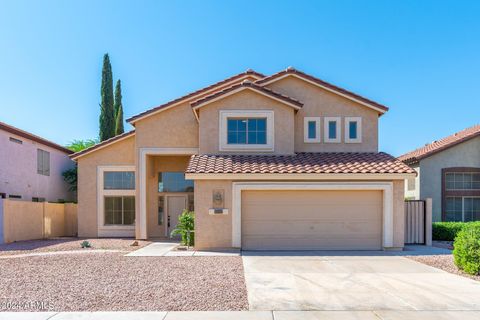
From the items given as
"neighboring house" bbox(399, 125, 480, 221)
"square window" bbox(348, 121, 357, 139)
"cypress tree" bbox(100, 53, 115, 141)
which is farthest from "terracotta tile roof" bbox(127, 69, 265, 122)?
"cypress tree" bbox(100, 53, 115, 141)

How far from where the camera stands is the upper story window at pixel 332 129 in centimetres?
1619

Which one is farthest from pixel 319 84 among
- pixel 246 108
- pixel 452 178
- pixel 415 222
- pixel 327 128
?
pixel 452 178

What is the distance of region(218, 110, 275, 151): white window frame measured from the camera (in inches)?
589

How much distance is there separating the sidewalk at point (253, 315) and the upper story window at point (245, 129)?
929 cm

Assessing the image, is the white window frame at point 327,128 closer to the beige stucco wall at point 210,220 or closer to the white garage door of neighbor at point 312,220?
the white garage door of neighbor at point 312,220

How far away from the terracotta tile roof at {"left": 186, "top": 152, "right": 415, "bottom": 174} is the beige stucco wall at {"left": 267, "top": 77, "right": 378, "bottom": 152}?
68 cm

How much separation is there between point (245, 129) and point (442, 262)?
8363 mm

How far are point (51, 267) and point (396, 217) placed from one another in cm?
1167

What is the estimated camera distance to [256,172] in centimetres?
1332

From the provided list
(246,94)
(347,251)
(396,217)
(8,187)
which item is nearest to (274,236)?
(347,251)

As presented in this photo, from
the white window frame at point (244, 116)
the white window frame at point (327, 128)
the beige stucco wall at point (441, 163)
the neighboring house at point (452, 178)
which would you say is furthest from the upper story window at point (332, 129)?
the beige stucco wall at point (441, 163)

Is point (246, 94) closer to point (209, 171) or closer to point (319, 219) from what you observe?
point (209, 171)

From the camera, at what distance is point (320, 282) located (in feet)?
28.5

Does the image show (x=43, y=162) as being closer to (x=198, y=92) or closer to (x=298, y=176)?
(x=198, y=92)
